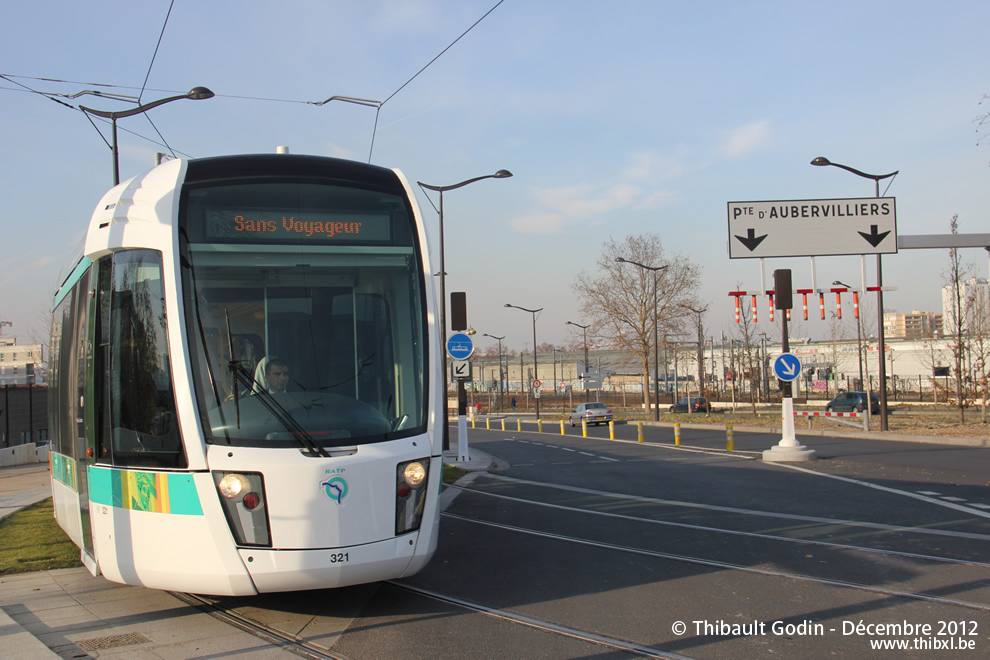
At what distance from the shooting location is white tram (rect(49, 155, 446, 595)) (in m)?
5.50

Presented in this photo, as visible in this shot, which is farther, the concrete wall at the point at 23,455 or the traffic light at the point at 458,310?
the concrete wall at the point at 23,455

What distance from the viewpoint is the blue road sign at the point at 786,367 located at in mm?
17938

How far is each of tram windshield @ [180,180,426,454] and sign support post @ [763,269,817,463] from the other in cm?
1348

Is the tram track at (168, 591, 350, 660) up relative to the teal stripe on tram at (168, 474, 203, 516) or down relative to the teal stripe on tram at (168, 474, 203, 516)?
down

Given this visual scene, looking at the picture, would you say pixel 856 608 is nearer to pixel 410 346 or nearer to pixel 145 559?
pixel 410 346

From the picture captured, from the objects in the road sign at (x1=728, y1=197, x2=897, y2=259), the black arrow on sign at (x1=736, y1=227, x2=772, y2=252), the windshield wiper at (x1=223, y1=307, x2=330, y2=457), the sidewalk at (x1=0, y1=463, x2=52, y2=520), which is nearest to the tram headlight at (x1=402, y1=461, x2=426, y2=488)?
the windshield wiper at (x1=223, y1=307, x2=330, y2=457)

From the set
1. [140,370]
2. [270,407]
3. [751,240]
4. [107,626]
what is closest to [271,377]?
[270,407]

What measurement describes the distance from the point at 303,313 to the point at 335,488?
1.41 metres

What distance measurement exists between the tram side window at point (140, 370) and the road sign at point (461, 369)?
40.4 feet

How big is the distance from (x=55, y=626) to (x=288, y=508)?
236cm

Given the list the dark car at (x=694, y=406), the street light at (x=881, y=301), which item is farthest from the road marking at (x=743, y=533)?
the dark car at (x=694, y=406)

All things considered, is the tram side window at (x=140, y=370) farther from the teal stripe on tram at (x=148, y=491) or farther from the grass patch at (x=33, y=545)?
the grass patch at (x=33, y=545)

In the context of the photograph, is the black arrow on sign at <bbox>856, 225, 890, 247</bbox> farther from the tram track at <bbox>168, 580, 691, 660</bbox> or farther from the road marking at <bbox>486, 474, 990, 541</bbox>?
the tram track at <bbox>168, 580, 691, 660</bbox>

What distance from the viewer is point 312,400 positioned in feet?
19.0
